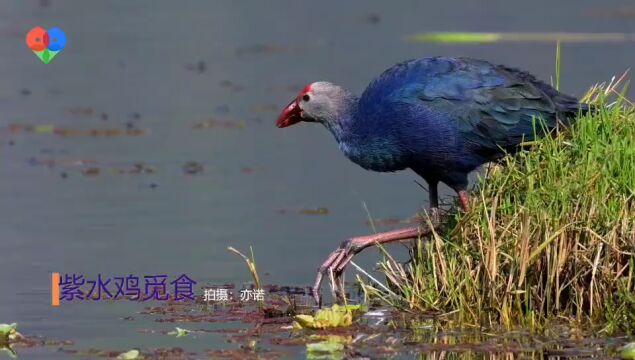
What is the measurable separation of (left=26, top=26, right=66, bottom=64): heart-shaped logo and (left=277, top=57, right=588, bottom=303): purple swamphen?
725cm

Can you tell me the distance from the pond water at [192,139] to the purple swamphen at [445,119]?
1.00m

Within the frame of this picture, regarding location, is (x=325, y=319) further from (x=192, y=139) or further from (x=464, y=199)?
(x=192, y=139)

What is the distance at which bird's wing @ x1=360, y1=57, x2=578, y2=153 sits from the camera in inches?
304

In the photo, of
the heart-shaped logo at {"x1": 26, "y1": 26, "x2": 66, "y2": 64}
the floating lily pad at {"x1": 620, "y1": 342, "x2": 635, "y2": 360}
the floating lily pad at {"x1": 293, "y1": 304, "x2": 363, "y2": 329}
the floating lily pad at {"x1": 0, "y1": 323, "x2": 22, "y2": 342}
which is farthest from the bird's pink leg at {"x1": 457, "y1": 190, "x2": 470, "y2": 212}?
the heart-shaped logo at {"x1": 26, "y1": 26, "x2": 66, "y2": 64}

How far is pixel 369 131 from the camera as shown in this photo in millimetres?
7887

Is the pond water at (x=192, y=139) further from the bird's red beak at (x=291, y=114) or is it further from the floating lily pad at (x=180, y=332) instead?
the bird's red beak at (x=291, y=114)

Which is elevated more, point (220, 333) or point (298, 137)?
point (298, 137)

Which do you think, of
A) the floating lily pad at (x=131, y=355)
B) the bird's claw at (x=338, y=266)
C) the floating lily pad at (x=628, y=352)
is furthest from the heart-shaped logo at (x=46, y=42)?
the floating lily pad at (x=628, y=352)

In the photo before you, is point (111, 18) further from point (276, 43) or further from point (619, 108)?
point (619, 108)

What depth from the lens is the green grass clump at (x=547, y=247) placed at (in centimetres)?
696

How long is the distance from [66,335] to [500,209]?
6.83 ft

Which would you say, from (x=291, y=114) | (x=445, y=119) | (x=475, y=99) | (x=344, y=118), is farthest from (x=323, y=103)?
(x=475, y=99)

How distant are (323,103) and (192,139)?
4967mm

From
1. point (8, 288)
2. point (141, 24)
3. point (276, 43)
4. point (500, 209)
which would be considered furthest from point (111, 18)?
point (500, 209)
